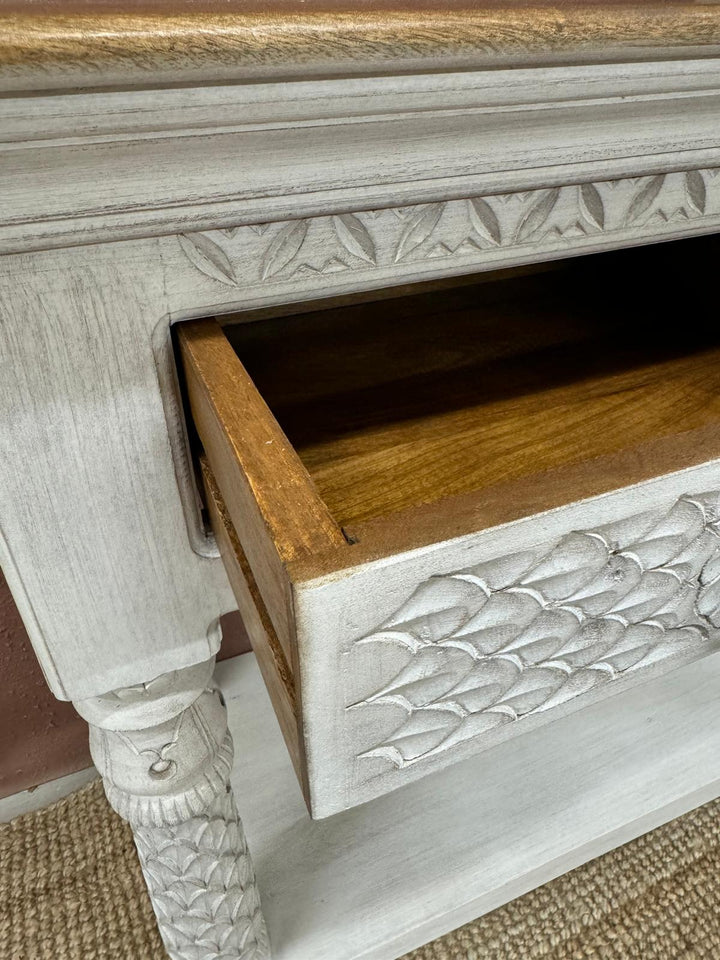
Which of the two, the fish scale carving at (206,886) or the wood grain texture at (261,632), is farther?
the fish scale carving at (206,886)

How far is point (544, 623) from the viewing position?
28 centimetres

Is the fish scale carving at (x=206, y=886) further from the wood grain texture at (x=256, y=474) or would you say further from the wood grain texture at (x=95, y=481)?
the wood grain texture at (x=256, y=474)

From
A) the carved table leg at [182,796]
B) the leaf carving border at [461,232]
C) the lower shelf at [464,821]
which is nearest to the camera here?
the leaf carving border at [461,232]

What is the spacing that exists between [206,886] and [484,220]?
0.46 m

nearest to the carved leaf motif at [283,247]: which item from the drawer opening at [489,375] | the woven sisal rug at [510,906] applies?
the drawer opening at [489,375]

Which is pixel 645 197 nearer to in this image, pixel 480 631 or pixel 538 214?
pixel 538 214

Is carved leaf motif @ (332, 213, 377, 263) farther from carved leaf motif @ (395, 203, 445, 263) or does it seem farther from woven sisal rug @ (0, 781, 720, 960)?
woven sisal rug @ (0, 781, 720, 960)

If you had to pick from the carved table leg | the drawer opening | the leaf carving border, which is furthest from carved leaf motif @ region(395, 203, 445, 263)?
the carved table leg

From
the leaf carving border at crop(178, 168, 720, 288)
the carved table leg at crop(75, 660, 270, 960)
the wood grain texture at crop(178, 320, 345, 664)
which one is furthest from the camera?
the carved table leg at crop(75, 660, 270, 960)

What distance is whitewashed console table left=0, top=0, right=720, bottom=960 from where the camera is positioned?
0.24 m

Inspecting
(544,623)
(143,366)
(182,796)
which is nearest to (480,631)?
(544,623)

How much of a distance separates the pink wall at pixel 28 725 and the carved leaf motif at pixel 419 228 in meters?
0.51

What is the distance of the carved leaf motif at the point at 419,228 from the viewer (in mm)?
338

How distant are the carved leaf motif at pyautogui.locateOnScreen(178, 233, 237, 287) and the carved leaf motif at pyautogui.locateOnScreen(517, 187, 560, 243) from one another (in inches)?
5.6
